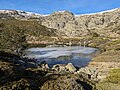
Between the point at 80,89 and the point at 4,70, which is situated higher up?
the point at 4,70

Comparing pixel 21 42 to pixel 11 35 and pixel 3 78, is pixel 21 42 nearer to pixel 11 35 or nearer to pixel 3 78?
pixel 11 35

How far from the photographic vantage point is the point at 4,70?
868 inches

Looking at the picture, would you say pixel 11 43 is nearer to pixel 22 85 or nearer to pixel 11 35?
pixel 11 35

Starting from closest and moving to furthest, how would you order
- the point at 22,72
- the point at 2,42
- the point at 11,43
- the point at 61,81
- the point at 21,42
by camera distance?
the point at 61,81
the point at 22,72
the point at 2,42
the point at 11,43
the point at 21,42

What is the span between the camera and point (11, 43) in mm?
105625

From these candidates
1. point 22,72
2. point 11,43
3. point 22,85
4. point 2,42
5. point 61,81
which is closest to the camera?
point 22,85

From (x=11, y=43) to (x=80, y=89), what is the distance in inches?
3396

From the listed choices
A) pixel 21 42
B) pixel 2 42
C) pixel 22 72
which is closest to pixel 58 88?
pixel 22 72

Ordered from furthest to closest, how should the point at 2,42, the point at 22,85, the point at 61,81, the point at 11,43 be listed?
the point at 11,43
the point at 2,42
the point at 61,81
the point at 22,85

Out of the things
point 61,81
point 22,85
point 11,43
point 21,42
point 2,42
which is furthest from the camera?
point 21,42

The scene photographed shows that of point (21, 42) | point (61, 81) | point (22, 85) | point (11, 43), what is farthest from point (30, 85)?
point (21, 42)

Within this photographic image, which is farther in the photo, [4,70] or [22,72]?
[22,72]

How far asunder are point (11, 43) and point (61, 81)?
85911 mm

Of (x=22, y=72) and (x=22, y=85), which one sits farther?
(x=22, y=72)
